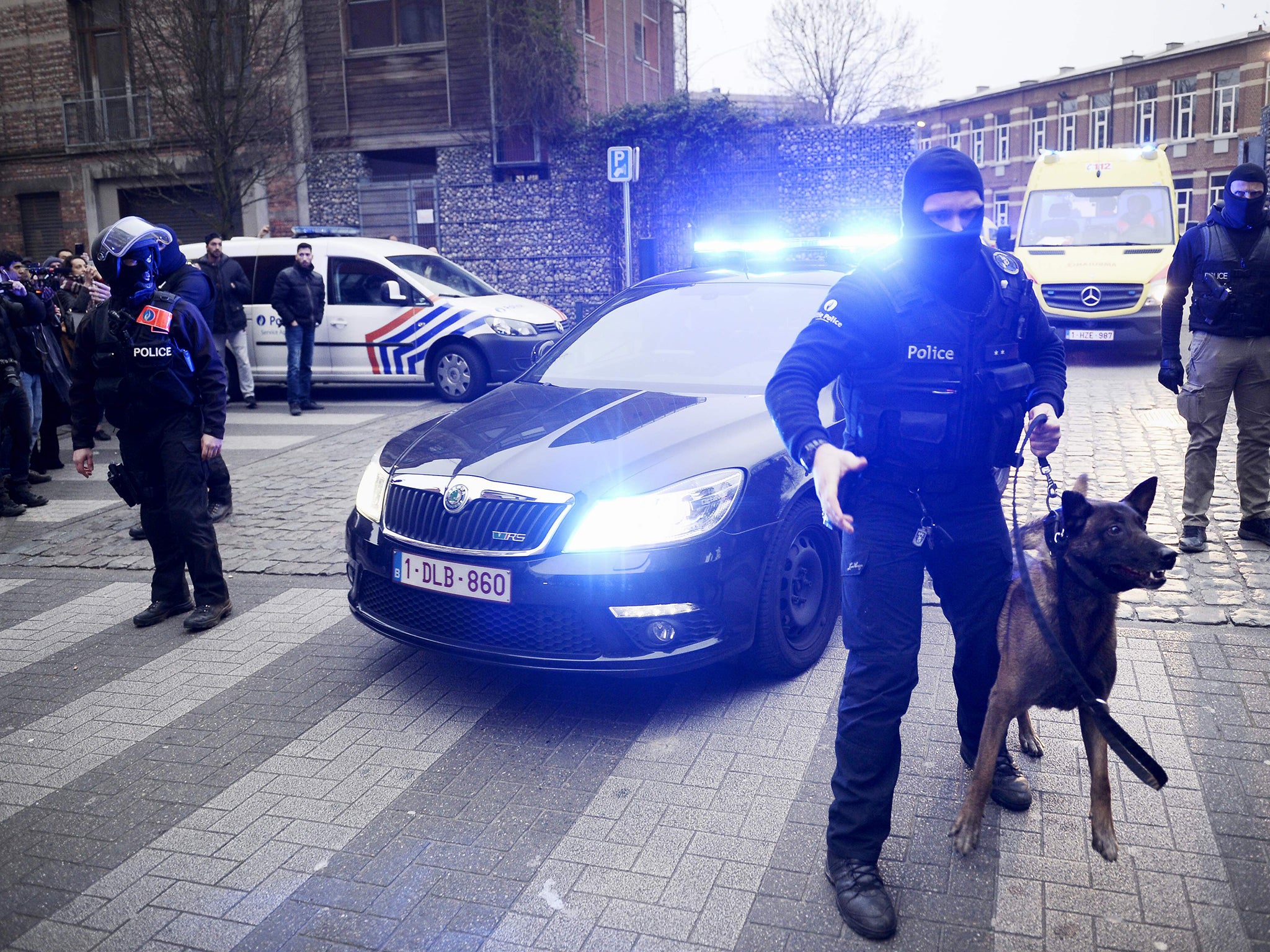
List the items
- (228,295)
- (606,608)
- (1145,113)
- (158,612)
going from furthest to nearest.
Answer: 1. (1145,113)
2. (228,295)
3. (158,612)
4. (606,608)

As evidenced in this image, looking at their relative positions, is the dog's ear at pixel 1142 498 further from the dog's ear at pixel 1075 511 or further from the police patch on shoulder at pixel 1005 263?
the police patch on shoulder at pixel 1005 263

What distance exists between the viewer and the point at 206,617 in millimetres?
5641

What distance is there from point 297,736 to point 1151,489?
313 cm

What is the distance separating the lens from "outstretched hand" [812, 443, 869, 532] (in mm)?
2822

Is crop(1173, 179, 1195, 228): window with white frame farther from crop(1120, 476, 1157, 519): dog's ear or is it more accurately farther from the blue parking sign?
crop(1120, 476, 1157, 519): dog's ear

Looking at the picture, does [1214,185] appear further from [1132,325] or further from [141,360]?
[141,360]

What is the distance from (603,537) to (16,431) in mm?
6785

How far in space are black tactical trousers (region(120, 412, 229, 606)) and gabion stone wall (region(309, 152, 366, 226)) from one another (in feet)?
62.5

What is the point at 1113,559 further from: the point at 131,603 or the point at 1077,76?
the point at 1077,76

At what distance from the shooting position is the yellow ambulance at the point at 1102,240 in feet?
46.7

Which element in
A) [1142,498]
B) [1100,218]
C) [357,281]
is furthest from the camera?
[1100,218]

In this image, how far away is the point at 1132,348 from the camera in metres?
14.6

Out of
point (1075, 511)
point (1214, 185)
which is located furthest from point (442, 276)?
point (1214, 185)

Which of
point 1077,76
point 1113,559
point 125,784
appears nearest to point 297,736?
point 125,784
